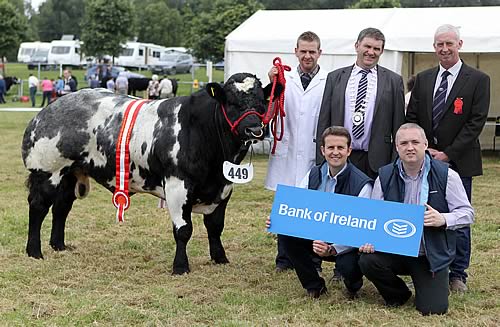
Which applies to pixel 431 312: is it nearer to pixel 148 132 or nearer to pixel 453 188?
pixel 453 188

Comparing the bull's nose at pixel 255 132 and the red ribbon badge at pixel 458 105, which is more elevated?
the red ribbon badge at pixel 458 105

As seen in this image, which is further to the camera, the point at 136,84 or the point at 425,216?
the point at 136,84

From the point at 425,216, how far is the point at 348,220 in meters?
0.48

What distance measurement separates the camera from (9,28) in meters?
40.9

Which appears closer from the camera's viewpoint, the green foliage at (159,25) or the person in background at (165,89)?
the person in background at (165,89)

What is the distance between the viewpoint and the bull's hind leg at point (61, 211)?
6508 mm

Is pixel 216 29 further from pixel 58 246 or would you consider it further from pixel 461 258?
pixel 461 258

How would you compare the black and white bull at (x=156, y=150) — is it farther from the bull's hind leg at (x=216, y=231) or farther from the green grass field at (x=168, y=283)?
the green grass field at (x=168, y=283)

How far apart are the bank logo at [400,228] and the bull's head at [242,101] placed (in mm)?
1218

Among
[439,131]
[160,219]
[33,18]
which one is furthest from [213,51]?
[33,18]

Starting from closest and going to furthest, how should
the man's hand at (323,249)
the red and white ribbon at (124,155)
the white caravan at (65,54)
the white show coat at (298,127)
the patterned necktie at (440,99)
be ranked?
1. the man's hand at (323,249)
2. the patterned necktie at (440,99)
3. the white show coat at (298,127)
4. the red and white ribbon at (124,155)
5. the white caravan at (65,54)

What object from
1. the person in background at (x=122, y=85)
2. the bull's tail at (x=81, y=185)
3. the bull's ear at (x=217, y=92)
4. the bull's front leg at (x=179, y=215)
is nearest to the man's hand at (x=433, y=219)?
the bull's ear at (x=217, y=92)

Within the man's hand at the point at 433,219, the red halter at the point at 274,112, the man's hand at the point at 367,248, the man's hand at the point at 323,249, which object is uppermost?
the red halter at the point at 274,112

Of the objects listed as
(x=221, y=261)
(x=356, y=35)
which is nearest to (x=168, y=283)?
(x=221, y=261)
